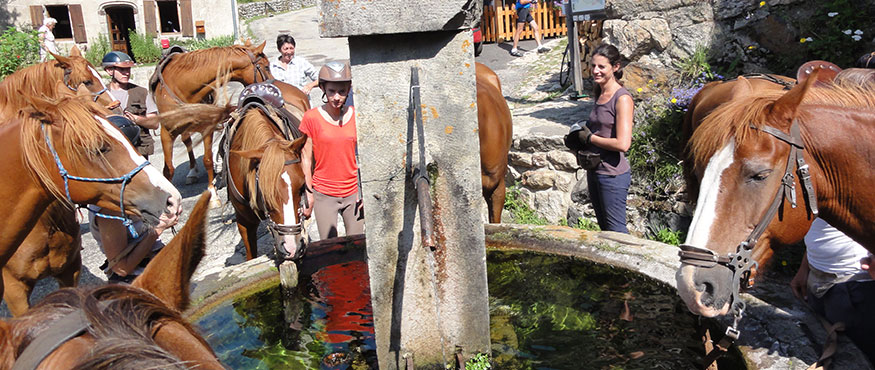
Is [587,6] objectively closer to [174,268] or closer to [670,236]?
[670,236]

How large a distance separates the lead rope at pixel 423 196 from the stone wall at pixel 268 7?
27336 mm

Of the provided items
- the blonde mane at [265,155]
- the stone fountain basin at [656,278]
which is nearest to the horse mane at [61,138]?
the stone fountain basin at [656,278]

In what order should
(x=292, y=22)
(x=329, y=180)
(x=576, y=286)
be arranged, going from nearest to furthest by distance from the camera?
(x=576, y=286)
(x=329, y=180)
(x=292, y=22)

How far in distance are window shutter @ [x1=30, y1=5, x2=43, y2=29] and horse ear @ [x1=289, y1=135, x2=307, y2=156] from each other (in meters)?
21.8

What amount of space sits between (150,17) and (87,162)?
23.0 metres

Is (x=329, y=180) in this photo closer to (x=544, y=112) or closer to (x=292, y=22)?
(x=544, y=112)

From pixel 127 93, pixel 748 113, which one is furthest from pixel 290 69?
pixel 748 113

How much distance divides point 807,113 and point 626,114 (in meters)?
2.08

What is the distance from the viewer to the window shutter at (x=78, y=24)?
901 inches

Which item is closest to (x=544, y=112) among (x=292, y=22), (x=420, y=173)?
(x=420, y=173)

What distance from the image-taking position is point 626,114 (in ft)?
14.8

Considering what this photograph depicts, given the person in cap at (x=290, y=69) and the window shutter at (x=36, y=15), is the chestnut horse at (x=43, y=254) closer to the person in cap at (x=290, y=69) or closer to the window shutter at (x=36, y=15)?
the person in cap at (x=290, y=69)

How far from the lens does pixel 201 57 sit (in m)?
9.01

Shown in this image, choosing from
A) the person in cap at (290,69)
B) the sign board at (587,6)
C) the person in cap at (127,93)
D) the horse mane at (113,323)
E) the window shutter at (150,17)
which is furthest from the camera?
the window shutter at (150,17)
